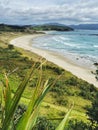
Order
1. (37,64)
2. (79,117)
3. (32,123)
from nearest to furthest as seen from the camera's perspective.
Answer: (32,123)
(37,64)
(79,117)

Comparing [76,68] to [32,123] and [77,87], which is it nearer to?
[77,87]

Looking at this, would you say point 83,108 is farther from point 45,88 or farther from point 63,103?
point 45,88

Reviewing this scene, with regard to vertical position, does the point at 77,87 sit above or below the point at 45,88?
below

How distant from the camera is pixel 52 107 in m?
33.5

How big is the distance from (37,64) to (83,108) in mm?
32414

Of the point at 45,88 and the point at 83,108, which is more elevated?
the point at 45,88

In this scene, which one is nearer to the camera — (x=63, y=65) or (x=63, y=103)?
(x=63, y=103)

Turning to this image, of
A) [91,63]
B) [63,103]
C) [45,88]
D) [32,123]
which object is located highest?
[45,88]

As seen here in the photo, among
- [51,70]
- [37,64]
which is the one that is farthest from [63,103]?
[37,64]

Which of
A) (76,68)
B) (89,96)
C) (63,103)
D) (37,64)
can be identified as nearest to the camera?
(37,64)

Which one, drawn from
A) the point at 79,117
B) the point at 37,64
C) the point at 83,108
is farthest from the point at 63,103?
the point at 37,64

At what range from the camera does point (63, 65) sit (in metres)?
75.3

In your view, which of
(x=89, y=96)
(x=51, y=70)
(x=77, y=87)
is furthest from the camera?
(x=51, y=70)

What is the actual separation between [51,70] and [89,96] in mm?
20532
